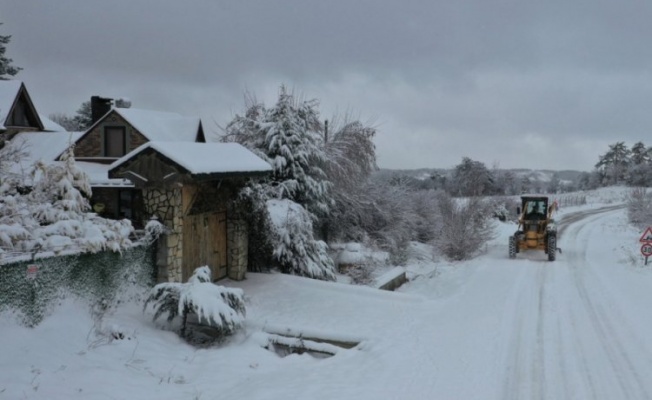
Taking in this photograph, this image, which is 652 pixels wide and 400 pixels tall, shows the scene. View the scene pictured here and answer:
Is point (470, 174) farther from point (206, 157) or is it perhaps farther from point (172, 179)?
point (172, 179)

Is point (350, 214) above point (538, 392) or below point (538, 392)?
above

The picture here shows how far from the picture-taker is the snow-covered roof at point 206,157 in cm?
1216

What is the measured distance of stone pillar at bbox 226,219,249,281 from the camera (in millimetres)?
15773

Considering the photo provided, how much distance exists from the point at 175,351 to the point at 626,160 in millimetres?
93723

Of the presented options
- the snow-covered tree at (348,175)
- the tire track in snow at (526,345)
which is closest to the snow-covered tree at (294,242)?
the snow-covered tree at (348,175)

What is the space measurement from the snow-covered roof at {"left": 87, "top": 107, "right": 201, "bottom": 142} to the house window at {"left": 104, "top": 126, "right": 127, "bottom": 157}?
0.53 m

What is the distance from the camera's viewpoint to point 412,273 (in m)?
21.4

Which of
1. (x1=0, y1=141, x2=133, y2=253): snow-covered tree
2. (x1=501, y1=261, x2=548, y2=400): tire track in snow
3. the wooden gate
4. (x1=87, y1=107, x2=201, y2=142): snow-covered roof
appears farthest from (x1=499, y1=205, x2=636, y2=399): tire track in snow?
(x1=87, y1=107, x2=201, y2=142): snow-covered roof

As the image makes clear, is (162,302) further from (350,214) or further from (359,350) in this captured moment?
(350,214)

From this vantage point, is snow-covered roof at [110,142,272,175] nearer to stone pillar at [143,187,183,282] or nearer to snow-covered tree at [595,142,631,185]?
stone pillar at [143,187,183,282]

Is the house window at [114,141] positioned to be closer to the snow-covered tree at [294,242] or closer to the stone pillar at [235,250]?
the snow-covered tree at [294,242]

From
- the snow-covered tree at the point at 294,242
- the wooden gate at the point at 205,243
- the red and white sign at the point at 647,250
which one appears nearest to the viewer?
the wooden gate at the point at 205,243

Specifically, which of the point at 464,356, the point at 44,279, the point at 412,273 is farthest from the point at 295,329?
the point at 412,273

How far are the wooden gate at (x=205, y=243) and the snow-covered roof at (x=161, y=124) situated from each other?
250 inches
